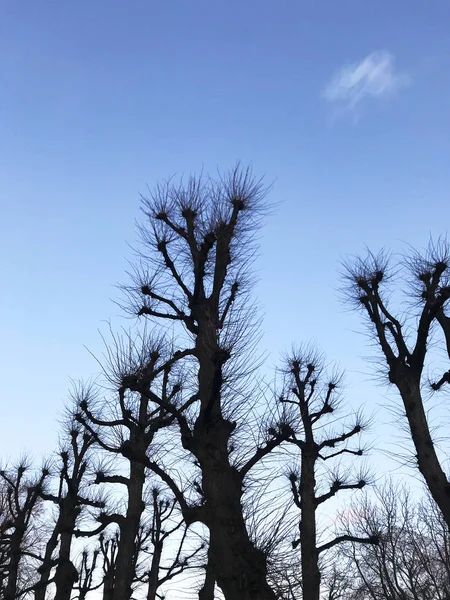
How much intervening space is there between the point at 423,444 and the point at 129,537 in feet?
22.6

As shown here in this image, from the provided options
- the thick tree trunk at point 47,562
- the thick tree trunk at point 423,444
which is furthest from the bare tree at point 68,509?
the thick tree trunk at point 423,444

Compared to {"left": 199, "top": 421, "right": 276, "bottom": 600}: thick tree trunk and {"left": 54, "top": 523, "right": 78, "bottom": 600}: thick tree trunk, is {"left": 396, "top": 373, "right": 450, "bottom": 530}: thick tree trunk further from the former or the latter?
{"left": 54, "top": 523, "right": 78, "bottom": 600}: thick tree trunk

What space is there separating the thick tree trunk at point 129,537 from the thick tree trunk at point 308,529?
3.79 metres

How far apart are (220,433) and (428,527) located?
56.2ft

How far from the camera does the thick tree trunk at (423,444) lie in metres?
9.68

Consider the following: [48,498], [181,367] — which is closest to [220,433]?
[181,367]

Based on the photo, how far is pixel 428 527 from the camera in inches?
853

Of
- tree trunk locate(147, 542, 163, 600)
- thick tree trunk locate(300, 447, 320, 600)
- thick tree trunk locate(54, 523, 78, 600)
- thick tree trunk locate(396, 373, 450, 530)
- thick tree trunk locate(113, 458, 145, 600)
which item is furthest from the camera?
tree trunk locate(147, 542, 163, 600)

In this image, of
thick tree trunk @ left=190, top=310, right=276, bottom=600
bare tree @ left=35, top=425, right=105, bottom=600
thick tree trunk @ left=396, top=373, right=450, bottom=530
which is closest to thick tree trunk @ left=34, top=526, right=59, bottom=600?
bare tree @ left=35, top=425, right=105, bottom=600

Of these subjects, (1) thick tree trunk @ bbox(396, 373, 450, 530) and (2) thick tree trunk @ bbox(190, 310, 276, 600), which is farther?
(1) thick tree trunk @ bbox(396, 373, 450, 530)

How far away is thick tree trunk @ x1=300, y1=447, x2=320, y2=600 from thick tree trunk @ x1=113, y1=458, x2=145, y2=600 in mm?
3787

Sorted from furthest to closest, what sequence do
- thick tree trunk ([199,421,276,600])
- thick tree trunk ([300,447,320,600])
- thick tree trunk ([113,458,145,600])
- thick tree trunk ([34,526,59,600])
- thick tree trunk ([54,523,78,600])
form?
1. thick tree trunk ([34,526,59,600])
2. thick tree trunk ([54,523,78,600])
3. thick tree trunk ([113,458,145,600])
4. thick tree trunk ([300,447,320,600])
5. thick tree trunk ([199,421,276,600])

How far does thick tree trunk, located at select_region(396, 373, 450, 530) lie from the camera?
9.68 meters

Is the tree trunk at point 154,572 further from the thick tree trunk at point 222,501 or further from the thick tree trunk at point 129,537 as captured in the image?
the thick tree trunk at point 222,501
